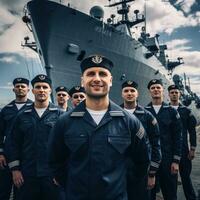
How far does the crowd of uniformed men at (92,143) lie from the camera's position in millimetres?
2062

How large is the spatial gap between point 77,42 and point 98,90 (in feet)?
39.4

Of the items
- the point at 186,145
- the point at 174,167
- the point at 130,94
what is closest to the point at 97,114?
the point at 130,94

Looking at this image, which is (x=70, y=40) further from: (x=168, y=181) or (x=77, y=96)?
(x=168, y=181)

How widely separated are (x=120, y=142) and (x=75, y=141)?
319 mm

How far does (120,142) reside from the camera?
2.11 metres

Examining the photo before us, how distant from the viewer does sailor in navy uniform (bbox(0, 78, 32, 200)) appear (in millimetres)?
4406

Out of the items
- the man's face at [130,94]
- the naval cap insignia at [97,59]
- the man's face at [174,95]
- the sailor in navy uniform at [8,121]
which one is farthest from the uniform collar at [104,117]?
the man's face at [174,95]

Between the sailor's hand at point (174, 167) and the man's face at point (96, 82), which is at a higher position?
the man's face at point (96, 82)

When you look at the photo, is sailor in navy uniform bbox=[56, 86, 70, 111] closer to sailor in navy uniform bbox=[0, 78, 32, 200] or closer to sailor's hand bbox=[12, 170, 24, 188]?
sailor in navy uniform bbox=[0, 78, 32, 200]

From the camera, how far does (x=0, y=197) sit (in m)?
4.30

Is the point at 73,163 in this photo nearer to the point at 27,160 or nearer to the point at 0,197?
the point at 27,160

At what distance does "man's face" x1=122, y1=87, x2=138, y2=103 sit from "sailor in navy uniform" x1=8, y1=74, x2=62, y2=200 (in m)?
1.10

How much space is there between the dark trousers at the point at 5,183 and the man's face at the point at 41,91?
4.70ft

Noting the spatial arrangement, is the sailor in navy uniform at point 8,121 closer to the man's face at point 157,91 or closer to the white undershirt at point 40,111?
the white undershirt at point 40,111
